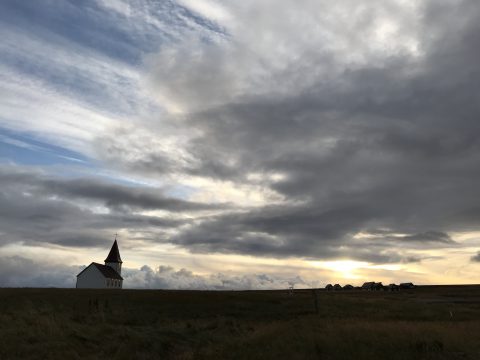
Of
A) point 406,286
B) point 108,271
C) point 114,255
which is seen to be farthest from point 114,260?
point 406,286

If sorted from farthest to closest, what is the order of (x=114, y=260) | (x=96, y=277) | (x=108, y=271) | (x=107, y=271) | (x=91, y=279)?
(x=114, y=260) → (x=108, y=271) → (x=107, y=271) → (x=91, y=279) → (x=96, y=277)

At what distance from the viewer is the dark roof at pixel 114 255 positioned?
144 metres

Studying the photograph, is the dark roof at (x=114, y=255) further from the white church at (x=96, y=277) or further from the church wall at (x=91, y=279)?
the church wall at (x=91, y=279)

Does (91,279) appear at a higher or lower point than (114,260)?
lower

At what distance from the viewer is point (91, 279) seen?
126000 millimetres

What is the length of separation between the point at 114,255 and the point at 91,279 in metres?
19.4

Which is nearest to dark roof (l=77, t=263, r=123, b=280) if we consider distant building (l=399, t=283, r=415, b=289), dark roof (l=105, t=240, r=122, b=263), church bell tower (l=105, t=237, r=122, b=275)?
church bell tower (l=105, t=237, r=122, b=275)

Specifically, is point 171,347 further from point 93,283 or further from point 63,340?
point 93,283

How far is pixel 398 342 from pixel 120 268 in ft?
451

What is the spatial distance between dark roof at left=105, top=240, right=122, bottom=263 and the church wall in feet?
55.5

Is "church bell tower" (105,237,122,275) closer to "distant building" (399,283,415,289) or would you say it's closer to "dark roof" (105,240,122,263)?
"dark roof" (105,240,122,263)

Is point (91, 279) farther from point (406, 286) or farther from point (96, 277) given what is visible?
point (406, 286)

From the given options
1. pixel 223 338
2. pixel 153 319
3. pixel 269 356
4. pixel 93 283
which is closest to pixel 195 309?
pixel 153 319

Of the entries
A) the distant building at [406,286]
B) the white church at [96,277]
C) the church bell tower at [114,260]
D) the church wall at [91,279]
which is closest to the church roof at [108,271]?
the white church at [96,277]
